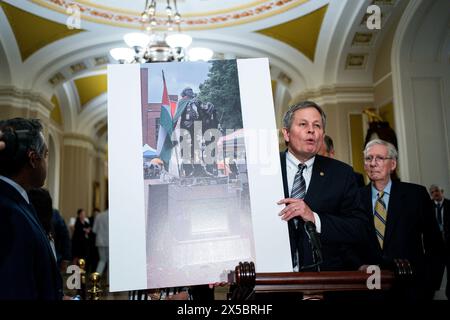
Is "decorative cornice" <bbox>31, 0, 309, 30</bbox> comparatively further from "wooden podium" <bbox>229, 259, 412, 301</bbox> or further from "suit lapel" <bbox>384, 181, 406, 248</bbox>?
"wooden podium" <bbox>229, 259, 412, 301</bbox>

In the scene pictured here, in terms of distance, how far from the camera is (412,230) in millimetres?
2621

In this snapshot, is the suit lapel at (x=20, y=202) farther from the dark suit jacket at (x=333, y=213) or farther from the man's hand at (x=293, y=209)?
the dark suit jacket at (x=333, y=213)

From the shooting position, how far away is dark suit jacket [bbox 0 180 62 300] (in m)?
1.27

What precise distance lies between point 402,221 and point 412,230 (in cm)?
8

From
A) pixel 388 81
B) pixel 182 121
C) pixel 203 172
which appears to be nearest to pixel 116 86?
pixel 182 121

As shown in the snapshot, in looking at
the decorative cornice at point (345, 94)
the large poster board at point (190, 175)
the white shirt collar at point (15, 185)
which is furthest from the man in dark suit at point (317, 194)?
the decorative cornice at point (345, 94)

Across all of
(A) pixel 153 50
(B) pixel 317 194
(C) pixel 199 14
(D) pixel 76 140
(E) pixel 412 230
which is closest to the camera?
(B) pixel 317 194

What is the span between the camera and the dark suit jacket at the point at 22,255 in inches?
50.1

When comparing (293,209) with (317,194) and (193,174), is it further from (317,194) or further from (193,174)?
(193,174)

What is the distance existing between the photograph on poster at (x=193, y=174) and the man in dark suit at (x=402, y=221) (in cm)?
130

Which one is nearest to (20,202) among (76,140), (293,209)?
(293,209)

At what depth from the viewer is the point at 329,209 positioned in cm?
179
